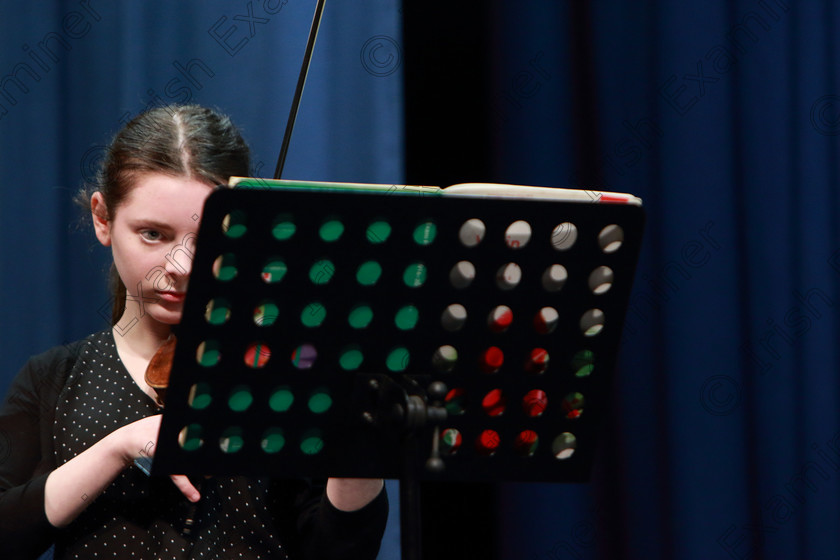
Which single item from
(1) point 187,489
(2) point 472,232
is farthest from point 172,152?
(2) point 472,232

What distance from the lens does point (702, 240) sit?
1604mm

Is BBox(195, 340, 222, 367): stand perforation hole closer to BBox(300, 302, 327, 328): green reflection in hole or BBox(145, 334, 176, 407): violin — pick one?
BBox(300, 302, 327, 328): green reflection in hole

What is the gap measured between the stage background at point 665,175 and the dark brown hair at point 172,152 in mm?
378

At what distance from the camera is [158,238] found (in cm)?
93

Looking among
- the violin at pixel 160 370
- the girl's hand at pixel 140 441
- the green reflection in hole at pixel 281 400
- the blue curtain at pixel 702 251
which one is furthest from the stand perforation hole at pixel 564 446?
the blue curtain at pixel 702 251

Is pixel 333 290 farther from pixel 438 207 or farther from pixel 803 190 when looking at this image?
pixel 803 190

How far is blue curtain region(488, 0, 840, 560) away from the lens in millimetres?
1571

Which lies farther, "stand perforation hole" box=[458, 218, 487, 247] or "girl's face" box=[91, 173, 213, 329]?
"girl's face" box=[91, 173, 213, 329]

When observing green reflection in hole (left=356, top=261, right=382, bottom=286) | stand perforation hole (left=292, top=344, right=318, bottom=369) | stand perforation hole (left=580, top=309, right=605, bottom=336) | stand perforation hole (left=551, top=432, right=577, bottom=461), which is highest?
green reflection in hole (left=356, top=261, right=382, bottom=286)

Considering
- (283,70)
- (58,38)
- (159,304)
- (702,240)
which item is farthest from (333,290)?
(702,240)

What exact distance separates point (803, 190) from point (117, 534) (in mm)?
1328

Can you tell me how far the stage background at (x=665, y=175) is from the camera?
1.48 m

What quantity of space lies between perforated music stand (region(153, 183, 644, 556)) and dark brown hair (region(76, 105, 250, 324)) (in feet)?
1.30

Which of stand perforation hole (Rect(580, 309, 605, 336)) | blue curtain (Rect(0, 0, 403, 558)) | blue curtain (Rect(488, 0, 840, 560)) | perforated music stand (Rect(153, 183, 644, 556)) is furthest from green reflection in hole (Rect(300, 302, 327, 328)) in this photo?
blue curtain (Rect(488, 0, 840, 560))
